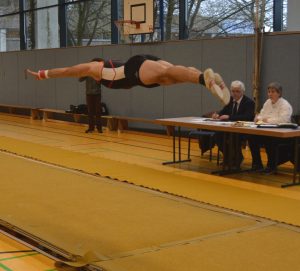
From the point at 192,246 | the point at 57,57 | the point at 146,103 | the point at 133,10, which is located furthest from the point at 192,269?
the point at 57,57

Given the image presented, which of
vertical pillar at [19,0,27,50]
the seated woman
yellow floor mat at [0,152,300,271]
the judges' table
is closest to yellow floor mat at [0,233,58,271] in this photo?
yellow floor mat at [0,152,300,271]

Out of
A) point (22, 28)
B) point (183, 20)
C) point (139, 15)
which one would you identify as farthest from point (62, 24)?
point (139, 15)

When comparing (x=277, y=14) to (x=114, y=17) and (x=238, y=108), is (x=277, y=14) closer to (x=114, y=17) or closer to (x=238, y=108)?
(x=238, y=108)

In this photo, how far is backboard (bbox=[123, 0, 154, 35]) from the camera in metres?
10.6

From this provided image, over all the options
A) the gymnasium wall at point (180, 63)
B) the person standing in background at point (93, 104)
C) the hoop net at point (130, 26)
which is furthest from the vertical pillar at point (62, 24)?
the hoop net at point (130, 26)

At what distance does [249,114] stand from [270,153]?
713mm

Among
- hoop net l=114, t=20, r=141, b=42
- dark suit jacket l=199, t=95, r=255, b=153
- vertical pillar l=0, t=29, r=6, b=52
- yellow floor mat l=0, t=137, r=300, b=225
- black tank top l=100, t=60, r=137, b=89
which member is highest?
vertical pillar l=0, t=29, r=6, b=52

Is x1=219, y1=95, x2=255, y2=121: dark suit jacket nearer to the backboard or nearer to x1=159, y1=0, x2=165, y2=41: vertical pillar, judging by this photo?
the backboard

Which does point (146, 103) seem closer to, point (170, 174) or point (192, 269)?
point (170, 174)

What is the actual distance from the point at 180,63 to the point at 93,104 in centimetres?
238

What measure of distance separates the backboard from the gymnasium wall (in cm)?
107

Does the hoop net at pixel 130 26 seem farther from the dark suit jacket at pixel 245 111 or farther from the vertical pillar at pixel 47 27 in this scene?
the vertical pillar at pixel 47 27

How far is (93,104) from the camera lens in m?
12.6

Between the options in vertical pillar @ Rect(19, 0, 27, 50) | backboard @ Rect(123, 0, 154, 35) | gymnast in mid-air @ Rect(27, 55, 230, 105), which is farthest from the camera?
vertical pillar @ Rect(19, 0, 27, 50)
